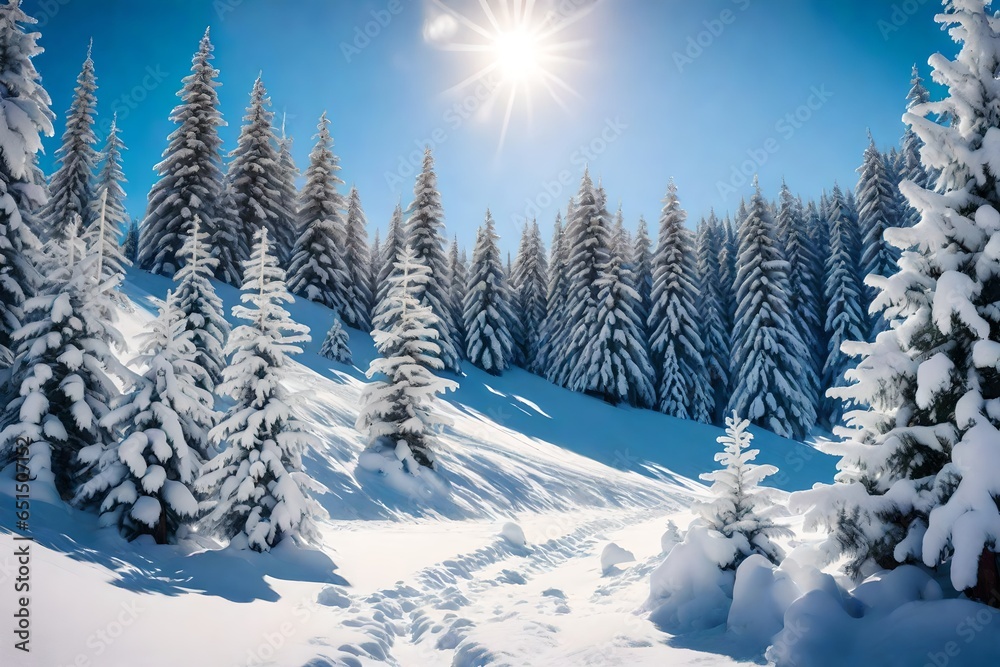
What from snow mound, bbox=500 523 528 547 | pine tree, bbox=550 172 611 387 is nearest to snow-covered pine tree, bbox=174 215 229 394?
snow mound, bbox=500 523 528 547

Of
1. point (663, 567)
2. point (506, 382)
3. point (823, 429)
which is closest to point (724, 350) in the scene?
point (823, 429)

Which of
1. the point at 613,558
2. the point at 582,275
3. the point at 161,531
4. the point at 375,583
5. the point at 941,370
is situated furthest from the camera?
the point at 582,275

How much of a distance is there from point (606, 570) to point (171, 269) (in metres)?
30.1

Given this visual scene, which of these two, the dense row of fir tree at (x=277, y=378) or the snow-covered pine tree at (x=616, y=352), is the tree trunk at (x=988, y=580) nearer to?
the dense row of fir tree at (x=277, y=378)

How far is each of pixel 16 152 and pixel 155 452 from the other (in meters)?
6.63

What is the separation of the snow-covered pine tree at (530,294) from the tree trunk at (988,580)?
4011 cm

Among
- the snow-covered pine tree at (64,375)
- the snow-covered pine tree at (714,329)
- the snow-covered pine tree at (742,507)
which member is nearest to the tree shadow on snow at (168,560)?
the snow-covered pine tree at (64,375)

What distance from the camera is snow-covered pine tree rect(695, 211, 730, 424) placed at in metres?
41.9

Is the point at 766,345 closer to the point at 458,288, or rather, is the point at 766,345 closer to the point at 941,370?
the point at 458,288

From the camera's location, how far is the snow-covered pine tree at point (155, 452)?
28.1 feet

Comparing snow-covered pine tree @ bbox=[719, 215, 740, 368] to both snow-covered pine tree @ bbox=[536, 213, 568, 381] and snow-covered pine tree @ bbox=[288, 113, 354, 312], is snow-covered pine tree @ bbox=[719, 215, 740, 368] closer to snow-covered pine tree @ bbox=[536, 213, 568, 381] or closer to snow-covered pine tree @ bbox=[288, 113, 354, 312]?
snow-covered pine tree @ bbox=[536, 213, 568, 381]

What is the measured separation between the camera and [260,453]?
9.99m

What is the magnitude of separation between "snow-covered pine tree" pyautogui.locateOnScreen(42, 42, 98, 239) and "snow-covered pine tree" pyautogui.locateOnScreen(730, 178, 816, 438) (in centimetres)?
4325

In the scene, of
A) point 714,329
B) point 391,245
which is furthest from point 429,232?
point 714,329
